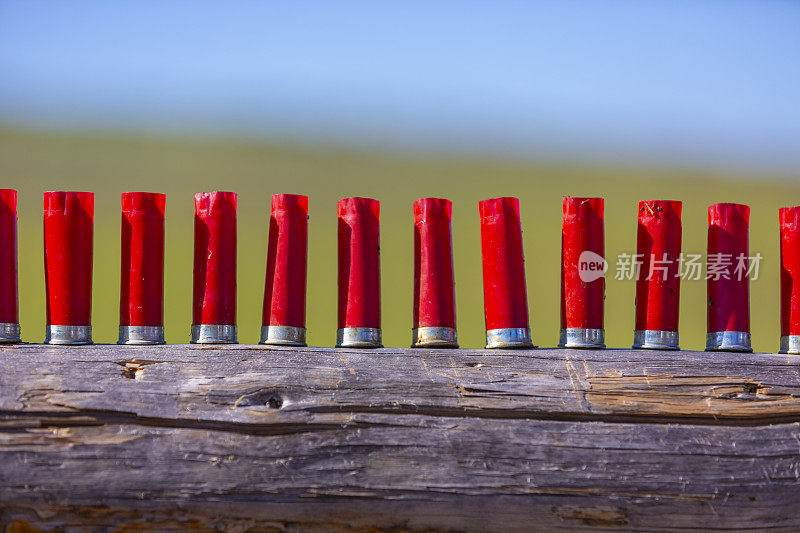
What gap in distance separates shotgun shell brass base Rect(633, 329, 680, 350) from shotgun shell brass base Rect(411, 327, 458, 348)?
712 millimetres

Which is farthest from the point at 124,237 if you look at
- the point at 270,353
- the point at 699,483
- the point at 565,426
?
the point at 699,483

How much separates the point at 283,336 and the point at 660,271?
55.1 inches

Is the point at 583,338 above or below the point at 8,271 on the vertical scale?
below

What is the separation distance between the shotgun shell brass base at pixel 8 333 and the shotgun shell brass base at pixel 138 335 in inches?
13.8

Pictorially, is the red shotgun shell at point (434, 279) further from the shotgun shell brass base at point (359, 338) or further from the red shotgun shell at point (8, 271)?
the red shotgun shell at point (8, 271)

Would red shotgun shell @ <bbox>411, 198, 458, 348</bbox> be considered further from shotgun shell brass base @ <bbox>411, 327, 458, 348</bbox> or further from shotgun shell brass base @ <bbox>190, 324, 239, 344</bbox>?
shotgun shell brass base @ <bbox>190, 324, 239, 344</bbox>

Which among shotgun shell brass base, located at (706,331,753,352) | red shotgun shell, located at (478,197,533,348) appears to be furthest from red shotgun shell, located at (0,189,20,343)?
shotgun shell brass base, located at (706,331,753,352)

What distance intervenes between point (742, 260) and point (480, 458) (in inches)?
49.8

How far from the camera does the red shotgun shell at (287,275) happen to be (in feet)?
9.16

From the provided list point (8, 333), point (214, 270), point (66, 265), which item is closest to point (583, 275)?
point (214, 270)

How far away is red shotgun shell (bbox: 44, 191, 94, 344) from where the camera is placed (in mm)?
2703

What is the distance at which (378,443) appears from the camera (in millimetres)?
2463

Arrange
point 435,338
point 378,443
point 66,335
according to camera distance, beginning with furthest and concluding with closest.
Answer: point 435,338
point 66,335
point 378,443

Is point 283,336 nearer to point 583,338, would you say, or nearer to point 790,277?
point 583,338
